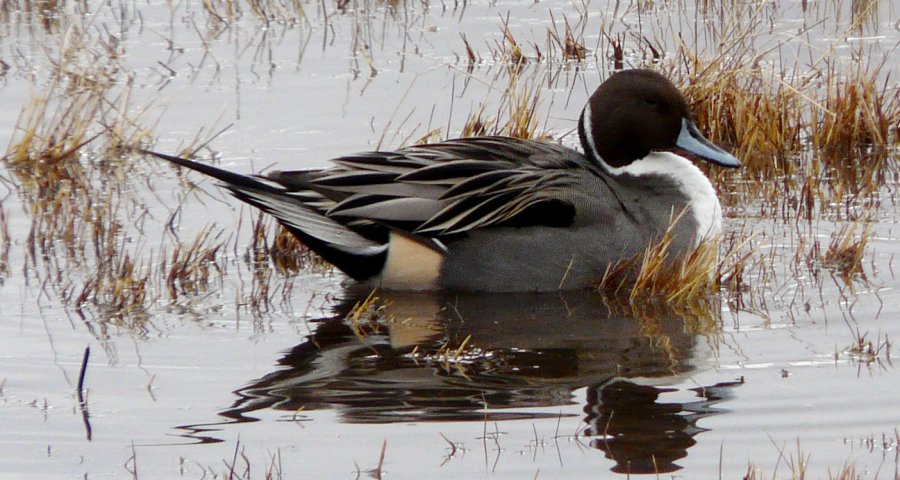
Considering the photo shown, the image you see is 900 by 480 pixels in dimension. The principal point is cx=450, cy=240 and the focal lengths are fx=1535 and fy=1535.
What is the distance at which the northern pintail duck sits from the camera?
6.01 m

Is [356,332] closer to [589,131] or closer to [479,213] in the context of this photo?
[479,213]

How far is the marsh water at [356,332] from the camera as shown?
4.31 m

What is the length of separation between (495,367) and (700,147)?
181cm

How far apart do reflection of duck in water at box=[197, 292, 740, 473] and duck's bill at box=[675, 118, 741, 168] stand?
921mm

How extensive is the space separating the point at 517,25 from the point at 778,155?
3.38 metres

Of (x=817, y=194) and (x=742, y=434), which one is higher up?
(x=817, y=194)

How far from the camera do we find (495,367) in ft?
16.9

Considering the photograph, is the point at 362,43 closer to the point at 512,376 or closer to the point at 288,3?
the point at 288,3

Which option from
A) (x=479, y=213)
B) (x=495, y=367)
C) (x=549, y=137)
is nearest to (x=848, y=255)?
(x=479, y=213)

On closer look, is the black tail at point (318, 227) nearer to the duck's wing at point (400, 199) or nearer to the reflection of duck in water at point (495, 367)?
the duck's wing at point (400, 199)

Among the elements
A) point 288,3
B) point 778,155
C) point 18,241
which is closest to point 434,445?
point 18,241

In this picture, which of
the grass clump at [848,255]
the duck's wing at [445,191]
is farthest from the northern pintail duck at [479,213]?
the grass clump at [848,255]

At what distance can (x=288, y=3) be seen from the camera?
11.5m

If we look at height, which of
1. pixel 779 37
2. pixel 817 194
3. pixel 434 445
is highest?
pixel 779 37
